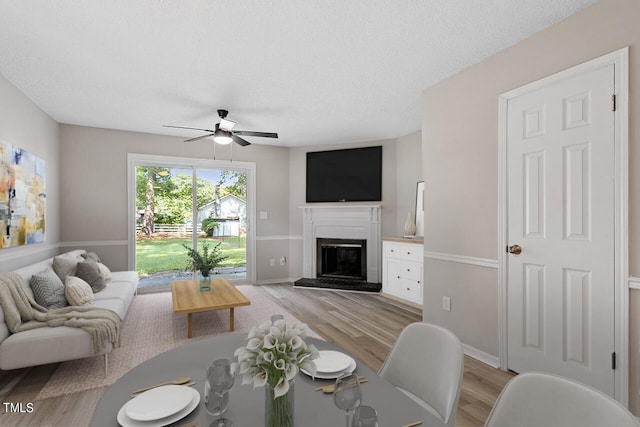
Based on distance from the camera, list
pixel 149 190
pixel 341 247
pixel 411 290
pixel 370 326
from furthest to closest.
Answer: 1. pixel 341 247
2. pixel 149 190
3. pixel 411 290
4. pixel 370 326

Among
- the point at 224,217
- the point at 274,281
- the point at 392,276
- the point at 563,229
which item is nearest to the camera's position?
the point at 563,229

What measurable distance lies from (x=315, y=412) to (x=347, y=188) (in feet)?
15.9

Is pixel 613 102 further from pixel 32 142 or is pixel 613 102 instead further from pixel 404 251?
pixel 32 142

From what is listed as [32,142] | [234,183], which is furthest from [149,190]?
[32,142]

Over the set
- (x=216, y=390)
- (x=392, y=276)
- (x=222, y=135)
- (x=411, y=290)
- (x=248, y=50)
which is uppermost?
(x=248, y=50)

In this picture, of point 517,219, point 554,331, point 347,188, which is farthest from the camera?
point 347,188

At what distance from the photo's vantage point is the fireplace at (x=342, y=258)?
557 cm

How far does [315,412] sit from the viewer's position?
92 cm

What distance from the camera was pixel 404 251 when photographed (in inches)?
178

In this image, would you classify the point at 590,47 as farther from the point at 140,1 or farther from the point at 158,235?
the point at 158,235

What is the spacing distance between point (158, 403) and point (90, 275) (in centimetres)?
320

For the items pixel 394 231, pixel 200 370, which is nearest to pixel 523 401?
pixel 200 370

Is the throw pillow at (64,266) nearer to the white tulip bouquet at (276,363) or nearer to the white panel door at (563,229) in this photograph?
the white tulip bouquet at (276,363)

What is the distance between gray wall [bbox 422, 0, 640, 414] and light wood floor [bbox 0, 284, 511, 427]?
0.44m
